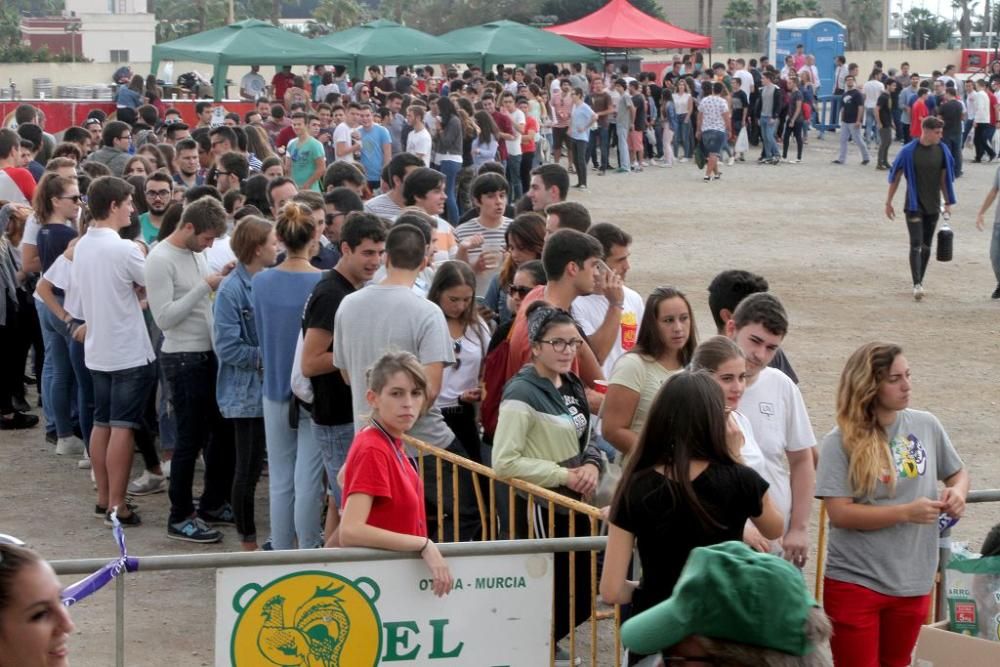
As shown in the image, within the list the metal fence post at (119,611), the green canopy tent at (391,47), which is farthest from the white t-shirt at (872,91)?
the metal fence post at (119,611)

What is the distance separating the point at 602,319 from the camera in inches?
269

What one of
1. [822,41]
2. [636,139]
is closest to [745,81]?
[636,139]

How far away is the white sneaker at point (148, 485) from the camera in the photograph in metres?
8.77

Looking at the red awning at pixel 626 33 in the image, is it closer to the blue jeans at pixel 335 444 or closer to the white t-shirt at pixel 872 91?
the white t-shirt at pixel 872 91

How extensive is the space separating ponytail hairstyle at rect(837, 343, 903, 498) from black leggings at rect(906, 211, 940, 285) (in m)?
9.81

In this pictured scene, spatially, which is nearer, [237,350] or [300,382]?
[300,382]

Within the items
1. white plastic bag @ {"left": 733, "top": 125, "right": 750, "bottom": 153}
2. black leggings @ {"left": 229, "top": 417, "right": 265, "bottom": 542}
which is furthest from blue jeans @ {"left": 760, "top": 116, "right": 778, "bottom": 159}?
black leggings @ {"left": 229, "top": 417, "right": 265, "bottom": 542}

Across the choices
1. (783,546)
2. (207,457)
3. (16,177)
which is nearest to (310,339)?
(207,457)

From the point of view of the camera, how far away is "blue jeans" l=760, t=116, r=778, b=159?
29.7 metres

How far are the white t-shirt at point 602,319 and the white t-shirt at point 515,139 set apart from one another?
14.6 metres

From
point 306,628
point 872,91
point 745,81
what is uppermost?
point 745,81

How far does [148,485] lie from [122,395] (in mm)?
1101

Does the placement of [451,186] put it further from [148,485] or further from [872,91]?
[872,91]

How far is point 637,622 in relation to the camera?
2514mm
